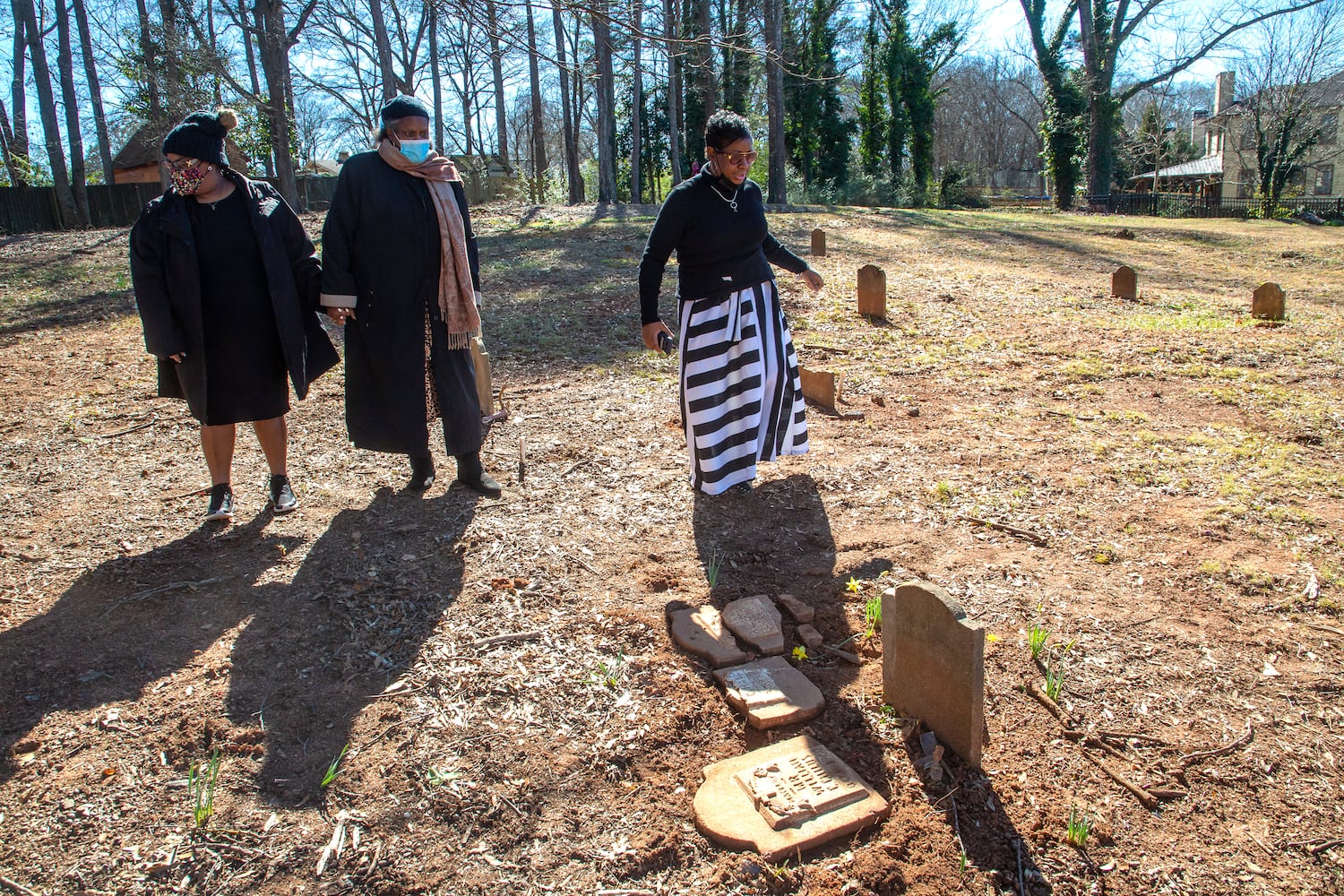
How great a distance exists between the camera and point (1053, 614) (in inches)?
135

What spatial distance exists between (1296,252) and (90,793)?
18453 millimetres

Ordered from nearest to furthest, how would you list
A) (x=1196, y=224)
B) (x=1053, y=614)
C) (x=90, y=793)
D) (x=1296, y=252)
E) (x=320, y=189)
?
(x=90, y=793) → (x=1053, y=614) → (x=1296, y=252) → (x=1196, y=224) → (x=320, y=189)

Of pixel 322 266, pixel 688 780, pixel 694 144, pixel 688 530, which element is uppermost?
pixel 694 144

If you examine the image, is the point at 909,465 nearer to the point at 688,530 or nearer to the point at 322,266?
the point at 688,530

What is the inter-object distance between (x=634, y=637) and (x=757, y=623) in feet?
1.58

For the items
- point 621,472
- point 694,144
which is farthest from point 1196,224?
point 621,472

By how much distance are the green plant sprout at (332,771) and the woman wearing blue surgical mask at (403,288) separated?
1.98m

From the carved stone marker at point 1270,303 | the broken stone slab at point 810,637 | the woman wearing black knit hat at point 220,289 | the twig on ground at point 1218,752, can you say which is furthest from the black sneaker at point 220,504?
the carved stone marker at point 1270,303

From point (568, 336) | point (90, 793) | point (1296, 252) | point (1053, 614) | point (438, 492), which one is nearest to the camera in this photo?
point (90, 793)

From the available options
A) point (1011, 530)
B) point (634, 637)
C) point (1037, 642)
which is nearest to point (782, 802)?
point (634, 637)

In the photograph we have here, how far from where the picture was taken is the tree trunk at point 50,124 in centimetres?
1966

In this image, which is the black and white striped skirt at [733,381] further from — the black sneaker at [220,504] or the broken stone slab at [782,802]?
the black sneaker at [220,504]

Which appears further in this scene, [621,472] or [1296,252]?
[1296,252]

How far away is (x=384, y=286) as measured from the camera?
4.20 m
